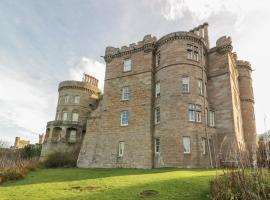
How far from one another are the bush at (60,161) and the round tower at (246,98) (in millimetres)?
26405

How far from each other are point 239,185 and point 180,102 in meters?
18.0

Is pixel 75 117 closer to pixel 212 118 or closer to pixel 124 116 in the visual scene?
pixel 124 116

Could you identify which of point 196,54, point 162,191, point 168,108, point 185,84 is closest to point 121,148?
point 168,108

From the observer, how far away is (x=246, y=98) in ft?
121

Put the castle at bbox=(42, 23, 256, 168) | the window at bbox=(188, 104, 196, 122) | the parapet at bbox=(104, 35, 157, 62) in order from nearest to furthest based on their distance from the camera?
the castle at bbox=(42, 23, 256, 168), the window at bbox=(188, 104, 196, 122), the parapet at bbox=(104, 35, 157, 62)

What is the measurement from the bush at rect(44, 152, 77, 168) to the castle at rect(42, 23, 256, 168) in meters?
2.00

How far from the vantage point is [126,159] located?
28672 mm

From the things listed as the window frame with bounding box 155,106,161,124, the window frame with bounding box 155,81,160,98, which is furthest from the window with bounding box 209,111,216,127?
the window frame with bounding box 155,81,160,98

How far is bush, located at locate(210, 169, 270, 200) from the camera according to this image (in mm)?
8492

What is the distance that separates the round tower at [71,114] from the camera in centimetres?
4097

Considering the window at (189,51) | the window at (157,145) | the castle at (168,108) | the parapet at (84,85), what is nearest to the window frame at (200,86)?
the castle at (168,108)

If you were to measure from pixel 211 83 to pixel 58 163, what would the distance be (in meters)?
24.5

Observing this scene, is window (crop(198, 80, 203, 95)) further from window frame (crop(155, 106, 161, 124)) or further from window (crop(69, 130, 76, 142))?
window (crop(69, 130, 76, 142))

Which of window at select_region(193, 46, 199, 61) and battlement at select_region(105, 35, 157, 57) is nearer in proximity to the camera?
window at select_region(193, 46, 199, 61)
